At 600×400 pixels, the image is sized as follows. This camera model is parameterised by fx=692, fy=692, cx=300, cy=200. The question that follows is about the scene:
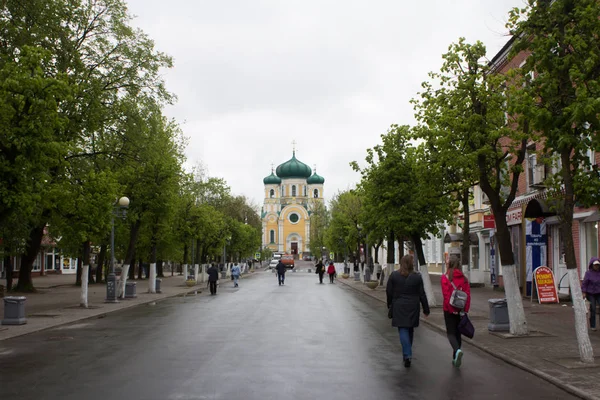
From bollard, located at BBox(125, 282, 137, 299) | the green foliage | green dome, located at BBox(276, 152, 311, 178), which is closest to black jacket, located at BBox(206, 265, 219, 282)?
bollard, located at BBox(125, 282, 137, 299)

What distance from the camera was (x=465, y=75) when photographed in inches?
647

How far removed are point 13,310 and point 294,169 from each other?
12954cm

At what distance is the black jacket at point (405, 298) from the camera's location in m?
11.0

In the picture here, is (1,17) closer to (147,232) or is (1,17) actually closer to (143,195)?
(143,195)

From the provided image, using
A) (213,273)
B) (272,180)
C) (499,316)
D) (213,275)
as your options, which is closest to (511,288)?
(499,316)

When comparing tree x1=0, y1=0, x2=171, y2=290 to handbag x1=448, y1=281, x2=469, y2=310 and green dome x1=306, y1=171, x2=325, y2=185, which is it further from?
green dome x1=306, y1=171, x2=325, y2=185

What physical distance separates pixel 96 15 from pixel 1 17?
465cm

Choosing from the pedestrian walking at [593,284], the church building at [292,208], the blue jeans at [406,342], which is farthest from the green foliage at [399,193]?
the church building at [292,208]

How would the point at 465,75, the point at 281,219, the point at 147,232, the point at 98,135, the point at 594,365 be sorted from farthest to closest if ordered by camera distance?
1. the point at 281,219
2. the point at 147,232
3. the point at 98,135
4. the point at 465,75
5. the point at 594,365

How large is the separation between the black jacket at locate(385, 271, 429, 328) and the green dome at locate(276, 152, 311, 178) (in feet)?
447

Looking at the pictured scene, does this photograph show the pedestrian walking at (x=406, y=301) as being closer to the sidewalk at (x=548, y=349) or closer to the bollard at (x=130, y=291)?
the sidewalk at (x=548, y=349)

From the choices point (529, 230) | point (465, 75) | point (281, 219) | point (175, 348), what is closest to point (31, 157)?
point (175, 348)

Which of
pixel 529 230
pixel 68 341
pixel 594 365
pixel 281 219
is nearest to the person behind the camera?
pixel 594 365

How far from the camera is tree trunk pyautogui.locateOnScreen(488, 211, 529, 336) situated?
14766mm
